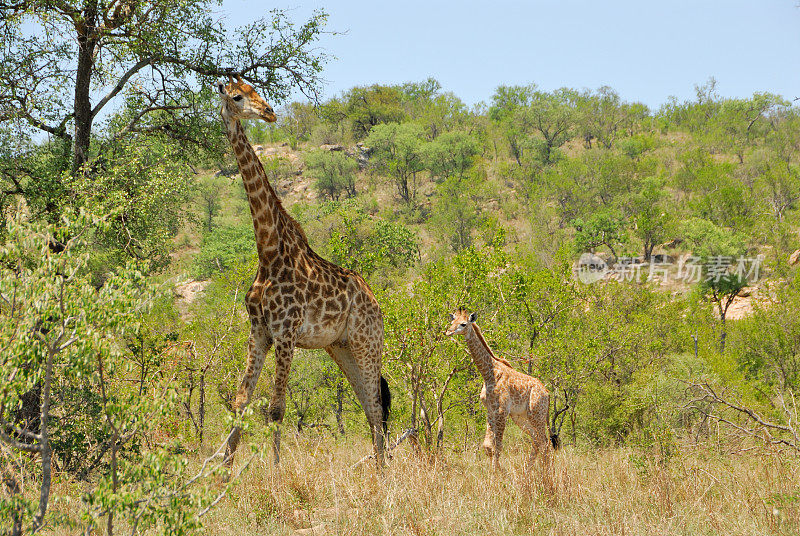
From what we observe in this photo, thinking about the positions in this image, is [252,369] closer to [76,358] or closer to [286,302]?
[286,302]

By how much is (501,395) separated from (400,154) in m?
62.9

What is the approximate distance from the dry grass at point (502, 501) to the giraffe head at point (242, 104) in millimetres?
3379

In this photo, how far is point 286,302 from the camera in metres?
6.85

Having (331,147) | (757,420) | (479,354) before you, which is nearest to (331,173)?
(331,147)

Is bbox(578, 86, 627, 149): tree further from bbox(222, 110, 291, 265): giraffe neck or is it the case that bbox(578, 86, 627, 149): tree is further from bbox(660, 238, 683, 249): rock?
bbox(222, 110, 291, 265): giraffe neck

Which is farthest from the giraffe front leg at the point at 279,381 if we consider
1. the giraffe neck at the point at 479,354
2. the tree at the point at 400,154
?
the tree at the point at 400,154

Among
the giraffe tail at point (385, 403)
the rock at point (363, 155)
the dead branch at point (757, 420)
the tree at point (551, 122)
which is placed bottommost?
the giraffe tail at point (385, 403)

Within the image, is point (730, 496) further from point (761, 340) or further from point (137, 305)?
point (761, 340)

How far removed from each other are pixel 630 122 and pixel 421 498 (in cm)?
8583

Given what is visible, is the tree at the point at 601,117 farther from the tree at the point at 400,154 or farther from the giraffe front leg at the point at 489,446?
the giraffe front leg at the point at 489,446

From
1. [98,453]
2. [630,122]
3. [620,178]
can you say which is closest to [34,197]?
[98,453]

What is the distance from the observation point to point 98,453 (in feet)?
26.4

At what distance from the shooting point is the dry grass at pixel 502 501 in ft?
18.0

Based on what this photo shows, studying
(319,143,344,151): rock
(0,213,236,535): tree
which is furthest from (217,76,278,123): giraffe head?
(319,143,344,151): rock
